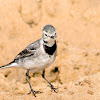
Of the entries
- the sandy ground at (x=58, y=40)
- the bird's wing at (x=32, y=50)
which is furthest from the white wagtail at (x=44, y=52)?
the sandy ground at (x=58, y=40)

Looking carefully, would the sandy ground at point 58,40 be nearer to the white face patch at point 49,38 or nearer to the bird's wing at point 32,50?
the bird's wing at point 32,50

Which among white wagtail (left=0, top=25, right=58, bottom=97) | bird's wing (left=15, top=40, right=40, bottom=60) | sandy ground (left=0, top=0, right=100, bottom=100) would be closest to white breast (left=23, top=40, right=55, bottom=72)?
white wagtail (left=0, top=25, right=58, bottom=97)

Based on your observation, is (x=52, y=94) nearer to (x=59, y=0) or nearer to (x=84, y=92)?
(x=84, y=92)

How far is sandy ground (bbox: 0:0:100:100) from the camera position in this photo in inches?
239

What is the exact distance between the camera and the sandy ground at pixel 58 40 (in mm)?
6082

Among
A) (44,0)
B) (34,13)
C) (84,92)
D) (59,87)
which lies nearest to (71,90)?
(84,92)

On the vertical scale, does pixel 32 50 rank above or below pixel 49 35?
below

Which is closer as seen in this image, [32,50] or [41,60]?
[41,60]

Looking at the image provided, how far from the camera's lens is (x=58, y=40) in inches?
335

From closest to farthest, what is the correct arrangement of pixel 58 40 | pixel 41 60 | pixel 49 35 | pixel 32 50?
1. pixel 49 35
2. pixel 41 60
3. pixel 32 50
4. pixel 58 40

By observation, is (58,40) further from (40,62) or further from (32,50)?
(40,62)

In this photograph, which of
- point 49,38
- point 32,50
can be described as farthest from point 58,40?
point 49,38

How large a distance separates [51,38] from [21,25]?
434cm

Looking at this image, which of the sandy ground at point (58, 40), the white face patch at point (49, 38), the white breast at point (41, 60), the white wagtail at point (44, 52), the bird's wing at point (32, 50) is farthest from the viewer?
the sandy ground at point (58, 40)
